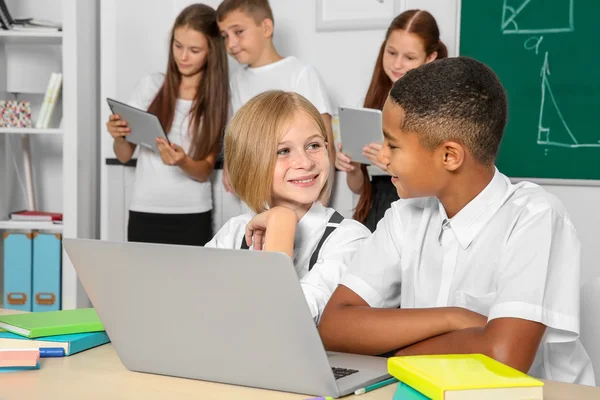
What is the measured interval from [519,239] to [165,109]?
2.24m

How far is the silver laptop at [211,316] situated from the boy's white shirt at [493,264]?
0.31 m

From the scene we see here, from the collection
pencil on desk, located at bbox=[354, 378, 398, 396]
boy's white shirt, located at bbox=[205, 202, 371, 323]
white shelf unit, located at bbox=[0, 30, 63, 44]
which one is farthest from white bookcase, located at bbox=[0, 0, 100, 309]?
pencil on desk, located at bbox=[354, 378, 398, 396]

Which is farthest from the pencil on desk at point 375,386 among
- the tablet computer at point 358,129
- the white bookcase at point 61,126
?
the white bookcase at point 61,126

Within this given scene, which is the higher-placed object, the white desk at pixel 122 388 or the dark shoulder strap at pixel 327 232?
the dark shoulder strap at pixel 327 232

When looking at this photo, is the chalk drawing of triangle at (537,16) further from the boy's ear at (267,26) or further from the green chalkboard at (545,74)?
the boy's ear at (267,26)

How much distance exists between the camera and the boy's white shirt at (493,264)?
131 cm

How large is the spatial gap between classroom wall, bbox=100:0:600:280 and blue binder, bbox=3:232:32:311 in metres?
0.44

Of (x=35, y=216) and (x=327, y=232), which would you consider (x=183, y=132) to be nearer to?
(x=35, y=216)

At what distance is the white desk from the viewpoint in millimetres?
1051

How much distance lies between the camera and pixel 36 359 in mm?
1174

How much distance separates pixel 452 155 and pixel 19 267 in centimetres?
280

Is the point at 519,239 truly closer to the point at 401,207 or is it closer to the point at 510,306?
the point at 510,306

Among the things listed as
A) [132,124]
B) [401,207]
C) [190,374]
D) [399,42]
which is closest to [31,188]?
[132,124]

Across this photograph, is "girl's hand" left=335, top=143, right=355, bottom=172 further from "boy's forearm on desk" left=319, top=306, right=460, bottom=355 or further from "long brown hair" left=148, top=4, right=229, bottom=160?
"boy's forearm on desk" left=319, top=306, right=460, bottom=355
